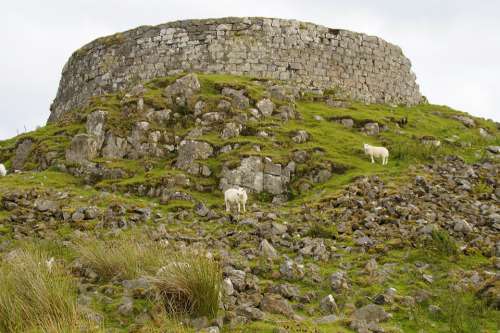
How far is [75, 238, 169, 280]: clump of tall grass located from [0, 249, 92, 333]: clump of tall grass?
1089 millimetres

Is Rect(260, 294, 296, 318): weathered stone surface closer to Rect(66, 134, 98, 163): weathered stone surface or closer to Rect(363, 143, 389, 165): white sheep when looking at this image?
Rect(363, 143, 389, 165): white sheep

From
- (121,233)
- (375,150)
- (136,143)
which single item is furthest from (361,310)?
(136,143)

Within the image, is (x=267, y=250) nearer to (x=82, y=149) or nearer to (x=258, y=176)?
(x=258, y=176)

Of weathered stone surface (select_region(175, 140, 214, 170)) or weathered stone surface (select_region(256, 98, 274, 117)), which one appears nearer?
weathered stone surface (select_region(175, 140, 214, 170))

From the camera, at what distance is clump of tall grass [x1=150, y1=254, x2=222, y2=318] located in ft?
23.7

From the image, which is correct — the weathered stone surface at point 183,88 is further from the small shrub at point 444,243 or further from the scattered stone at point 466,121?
the small shrub at point 444,243

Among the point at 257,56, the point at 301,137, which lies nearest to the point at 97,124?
the point at 301,137

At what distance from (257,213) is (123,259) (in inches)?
221

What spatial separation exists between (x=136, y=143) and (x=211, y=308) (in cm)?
1256

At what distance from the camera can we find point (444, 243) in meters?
10.9

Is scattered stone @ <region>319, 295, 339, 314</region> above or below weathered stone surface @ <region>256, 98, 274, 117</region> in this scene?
below

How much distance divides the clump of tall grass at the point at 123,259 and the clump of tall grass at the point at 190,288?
2.81 feet

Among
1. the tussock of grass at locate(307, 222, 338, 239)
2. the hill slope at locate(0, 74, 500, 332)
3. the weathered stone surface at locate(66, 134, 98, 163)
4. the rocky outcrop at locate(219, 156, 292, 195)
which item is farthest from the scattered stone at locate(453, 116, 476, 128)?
the weathered stone surface at locate(66, 134, 98, 163)

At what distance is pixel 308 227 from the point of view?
500 inches
